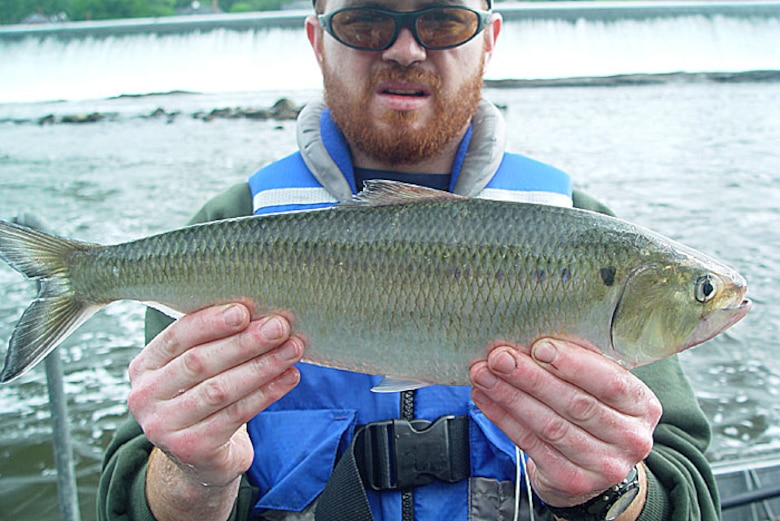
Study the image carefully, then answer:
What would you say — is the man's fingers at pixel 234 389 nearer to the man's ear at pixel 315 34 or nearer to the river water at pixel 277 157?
the man's ear at pixel 315 34

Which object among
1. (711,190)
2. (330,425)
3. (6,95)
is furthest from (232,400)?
(6,95)

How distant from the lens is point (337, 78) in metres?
3.46

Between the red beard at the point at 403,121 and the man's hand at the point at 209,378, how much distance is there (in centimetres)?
148

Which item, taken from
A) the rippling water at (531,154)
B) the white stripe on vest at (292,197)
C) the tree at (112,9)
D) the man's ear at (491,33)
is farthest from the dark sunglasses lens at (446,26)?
the tree at (112,9)

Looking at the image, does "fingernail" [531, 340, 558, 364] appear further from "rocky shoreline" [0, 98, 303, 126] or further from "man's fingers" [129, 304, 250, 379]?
"rocky shoreline" [0, 98, 303, 126]

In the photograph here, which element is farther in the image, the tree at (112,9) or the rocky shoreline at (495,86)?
the tree at (112,9)

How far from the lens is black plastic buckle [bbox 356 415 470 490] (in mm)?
2793

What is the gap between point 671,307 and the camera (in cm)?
216

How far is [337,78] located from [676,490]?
2553 mm

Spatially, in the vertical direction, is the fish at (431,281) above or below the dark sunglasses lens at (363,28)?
below

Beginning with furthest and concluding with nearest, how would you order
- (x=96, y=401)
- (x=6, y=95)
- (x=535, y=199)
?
(x=6, y=95) < (x=96, y=401) < (x=535, y=199)

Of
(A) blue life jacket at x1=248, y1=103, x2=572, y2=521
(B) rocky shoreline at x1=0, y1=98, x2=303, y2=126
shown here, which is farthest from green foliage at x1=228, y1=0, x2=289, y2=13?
(A) blue life jacket at x1=248, y1=103, x2=572, y2=521

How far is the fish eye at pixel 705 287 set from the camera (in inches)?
85.0

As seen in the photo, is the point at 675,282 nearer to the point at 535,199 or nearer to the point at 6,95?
the point at 535,199
